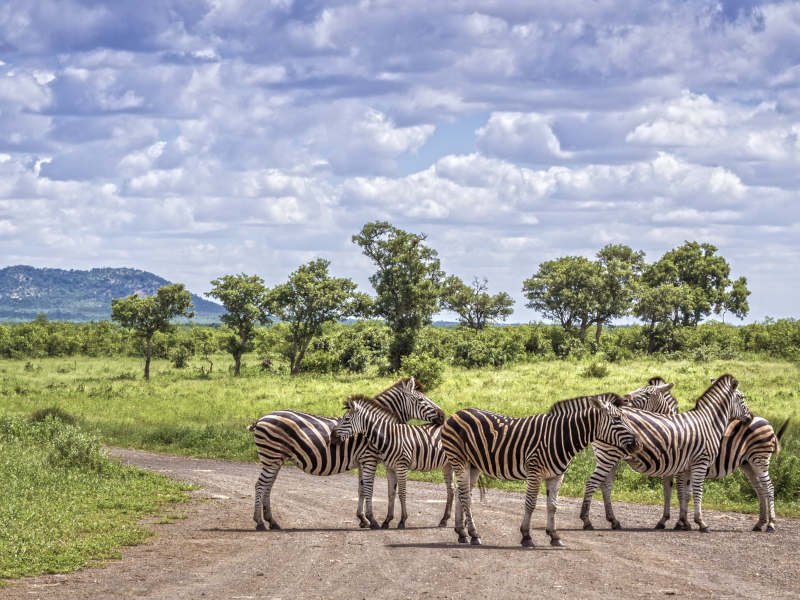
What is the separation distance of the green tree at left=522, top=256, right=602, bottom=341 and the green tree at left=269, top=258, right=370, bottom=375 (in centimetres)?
2152

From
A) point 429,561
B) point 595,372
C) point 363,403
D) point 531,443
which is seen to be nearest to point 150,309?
point 595,372

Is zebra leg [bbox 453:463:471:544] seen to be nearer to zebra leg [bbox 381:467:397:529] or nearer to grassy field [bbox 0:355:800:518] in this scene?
zebra leg [bbox 381:467:397:529]

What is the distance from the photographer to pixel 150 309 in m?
66.2

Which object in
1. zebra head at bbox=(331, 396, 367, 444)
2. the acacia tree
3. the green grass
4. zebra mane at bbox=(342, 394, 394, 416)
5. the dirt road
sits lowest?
the green grass

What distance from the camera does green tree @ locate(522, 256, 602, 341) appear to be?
3049 inches

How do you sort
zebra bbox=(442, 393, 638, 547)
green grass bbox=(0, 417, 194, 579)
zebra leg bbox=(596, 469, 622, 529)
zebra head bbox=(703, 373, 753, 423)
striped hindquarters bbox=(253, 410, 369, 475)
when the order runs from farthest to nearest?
1. zebra head bbox=(703, 373, 753, 423)
2. striped hindquarters bbox=(253, 410, 369, 475)
3. zebra leg bbox=(596, 469, 622, 529)
4. zebra bbox=(442, 393, 638, 547)
5. green grass bbox=(0, 417, 194, 579)

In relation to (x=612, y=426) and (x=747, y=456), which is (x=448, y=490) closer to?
(x=612, y=426)

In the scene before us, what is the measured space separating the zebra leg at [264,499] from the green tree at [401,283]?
45.7 m

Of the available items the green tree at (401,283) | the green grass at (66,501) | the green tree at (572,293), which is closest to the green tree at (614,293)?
the green tree at (572,293)

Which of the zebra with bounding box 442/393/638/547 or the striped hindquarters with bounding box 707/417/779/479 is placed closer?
the zebra with bounding box 442/393/638/547

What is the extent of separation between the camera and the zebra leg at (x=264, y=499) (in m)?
15.5

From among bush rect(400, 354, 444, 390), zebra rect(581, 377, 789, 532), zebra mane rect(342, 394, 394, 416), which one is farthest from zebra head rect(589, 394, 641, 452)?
bush rect(400, 354, 444, 390)

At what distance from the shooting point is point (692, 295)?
83.2 meters

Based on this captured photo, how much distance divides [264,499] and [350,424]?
2.10 m
